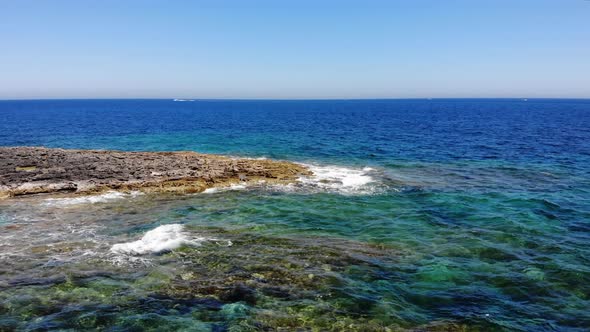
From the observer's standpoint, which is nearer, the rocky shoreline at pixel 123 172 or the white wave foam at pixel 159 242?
the white wave foam at pixel 159 242

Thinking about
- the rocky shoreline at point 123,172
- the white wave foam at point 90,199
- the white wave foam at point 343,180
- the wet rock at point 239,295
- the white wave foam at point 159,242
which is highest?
the rocky shoreline at point 123,172

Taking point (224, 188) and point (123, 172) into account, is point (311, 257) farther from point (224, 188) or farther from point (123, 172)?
point (123, 172)

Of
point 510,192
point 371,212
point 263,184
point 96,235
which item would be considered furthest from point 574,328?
point 263,184

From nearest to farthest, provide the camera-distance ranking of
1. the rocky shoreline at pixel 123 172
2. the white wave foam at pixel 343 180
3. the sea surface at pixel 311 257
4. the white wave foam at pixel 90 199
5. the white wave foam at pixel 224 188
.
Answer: the sea surface at pixel 311 257, the white wave foam at pixel 90 199, the rocky shoreline at pixel 123 172, the white wave foam at pixel 224 188, the white wave foam at pixel 343 180

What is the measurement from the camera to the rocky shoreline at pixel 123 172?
105 feet

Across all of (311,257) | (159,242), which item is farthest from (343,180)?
(159,242)

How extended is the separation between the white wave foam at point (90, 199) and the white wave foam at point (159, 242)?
834 cm

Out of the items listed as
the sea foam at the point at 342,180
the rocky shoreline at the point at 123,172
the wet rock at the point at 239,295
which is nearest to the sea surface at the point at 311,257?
the wet rock at the point at 239,295

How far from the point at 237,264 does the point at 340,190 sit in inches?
612

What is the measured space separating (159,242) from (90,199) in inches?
441

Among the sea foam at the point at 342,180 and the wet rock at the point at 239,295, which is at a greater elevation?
the sea foam at the point at 342,180

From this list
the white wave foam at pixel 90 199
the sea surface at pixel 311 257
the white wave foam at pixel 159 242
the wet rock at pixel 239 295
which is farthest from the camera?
the white wave foam at pixel 90 199

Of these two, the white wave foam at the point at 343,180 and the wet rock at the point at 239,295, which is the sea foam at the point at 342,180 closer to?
the white wave foam at the point at 343,180

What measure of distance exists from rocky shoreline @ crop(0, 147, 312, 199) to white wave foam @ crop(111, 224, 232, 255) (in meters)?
9.63
